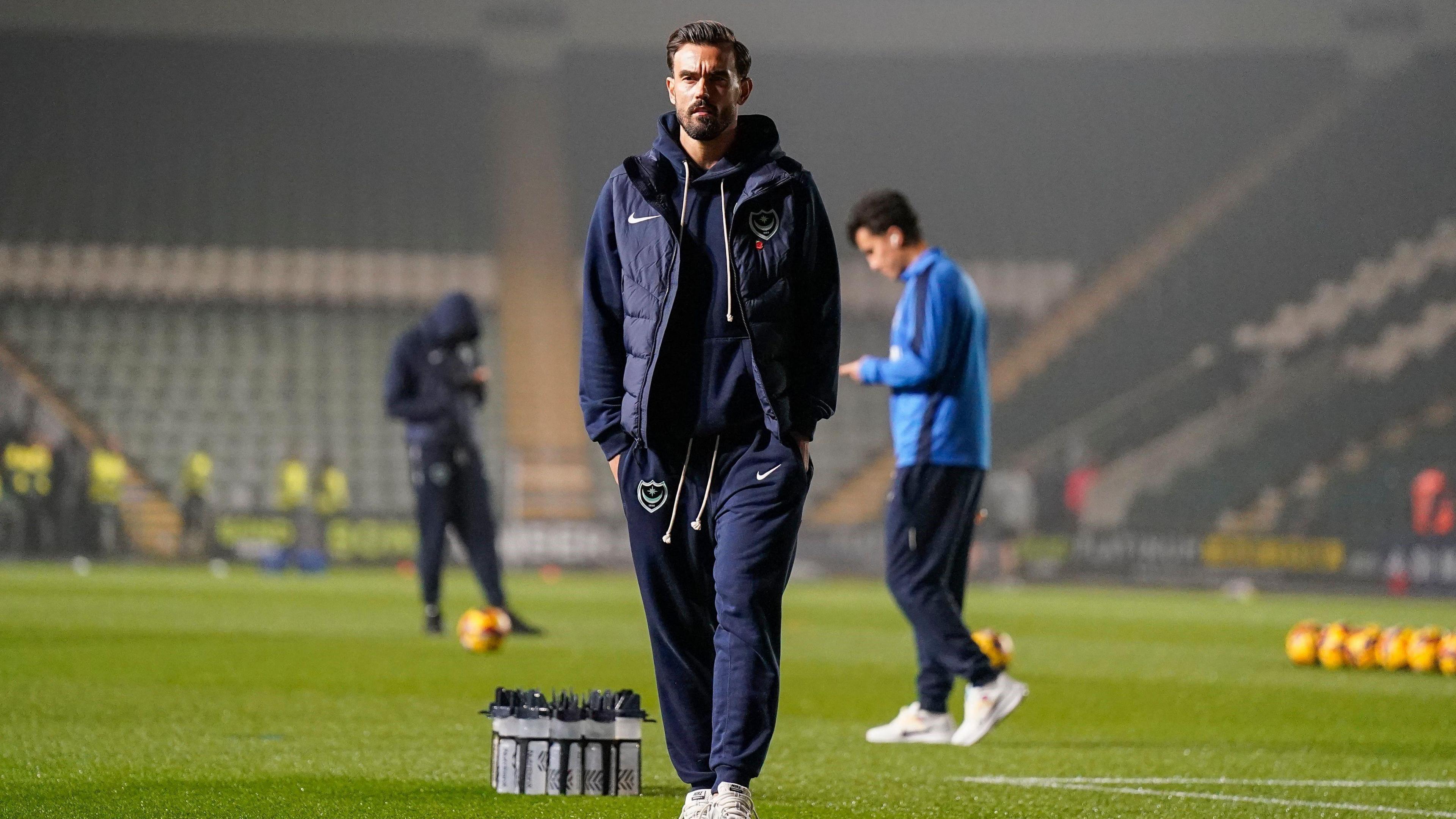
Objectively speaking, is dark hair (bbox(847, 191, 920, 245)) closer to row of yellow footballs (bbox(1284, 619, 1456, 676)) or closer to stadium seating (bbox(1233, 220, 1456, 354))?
row of yellow footballs (bbox(1284, 619, 1456, 676))

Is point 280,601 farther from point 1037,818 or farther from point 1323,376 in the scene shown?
point 1323,376

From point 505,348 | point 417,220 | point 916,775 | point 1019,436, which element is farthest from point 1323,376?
point 916,775

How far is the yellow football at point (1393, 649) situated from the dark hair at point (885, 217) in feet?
16.4

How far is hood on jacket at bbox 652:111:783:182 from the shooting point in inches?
169

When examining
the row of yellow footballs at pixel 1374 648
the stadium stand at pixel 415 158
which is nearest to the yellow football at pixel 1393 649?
the row of yellow footballs at pixel 1374 648

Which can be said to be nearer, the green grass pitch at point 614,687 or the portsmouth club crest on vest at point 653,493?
the portsmouth club crest on vest at point 653,493

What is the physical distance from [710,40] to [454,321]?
7.44 m

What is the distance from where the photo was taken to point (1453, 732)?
732 cm

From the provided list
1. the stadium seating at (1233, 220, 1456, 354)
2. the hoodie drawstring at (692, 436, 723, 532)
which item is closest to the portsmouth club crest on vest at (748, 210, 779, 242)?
the hoodie drawstring at (692, 436, 723, 532)

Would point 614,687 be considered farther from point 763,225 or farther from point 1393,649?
point 1393,649

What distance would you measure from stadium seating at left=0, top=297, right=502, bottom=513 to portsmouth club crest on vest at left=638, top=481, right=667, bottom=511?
25.1 meters

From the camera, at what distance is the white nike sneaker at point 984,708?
267 inches

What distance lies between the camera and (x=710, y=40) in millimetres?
4211

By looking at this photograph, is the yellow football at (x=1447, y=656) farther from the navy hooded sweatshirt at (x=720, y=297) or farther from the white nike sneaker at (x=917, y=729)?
the navy hooded sweatshirt at (x=720, y=297)
